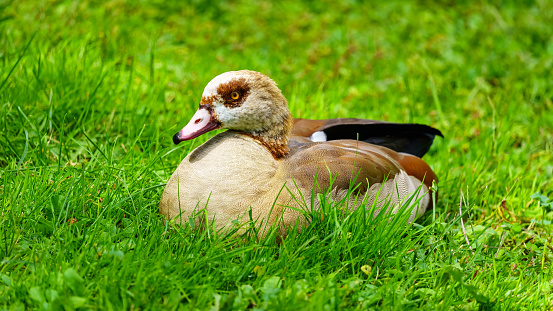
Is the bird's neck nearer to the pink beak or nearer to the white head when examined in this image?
the white head

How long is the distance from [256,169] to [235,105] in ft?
1.09

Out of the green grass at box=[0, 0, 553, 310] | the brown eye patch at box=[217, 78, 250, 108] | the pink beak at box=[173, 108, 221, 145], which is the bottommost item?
the green grass at box=[0, 0, 553, 310]

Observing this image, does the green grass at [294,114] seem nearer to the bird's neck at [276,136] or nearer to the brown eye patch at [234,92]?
the bird's neck at [276,136]

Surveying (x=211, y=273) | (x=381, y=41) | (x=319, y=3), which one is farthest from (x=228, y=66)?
(x=211, y=273)

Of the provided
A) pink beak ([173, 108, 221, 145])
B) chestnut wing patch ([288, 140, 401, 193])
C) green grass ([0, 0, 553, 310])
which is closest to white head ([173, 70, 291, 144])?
pink beak ([173, 108, 221, 145])

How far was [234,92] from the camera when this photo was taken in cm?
280

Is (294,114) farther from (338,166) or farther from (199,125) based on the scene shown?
(199,125)

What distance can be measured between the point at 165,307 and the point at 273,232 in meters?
0.63

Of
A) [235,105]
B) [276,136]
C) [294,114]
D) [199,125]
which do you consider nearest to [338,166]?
[276,136]

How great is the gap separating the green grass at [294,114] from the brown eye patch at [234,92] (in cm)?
65

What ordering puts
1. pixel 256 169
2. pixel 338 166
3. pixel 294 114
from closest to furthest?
pixel 256 169 → pixel 338 166 → pixel 294 114

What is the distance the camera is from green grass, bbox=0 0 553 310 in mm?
2361

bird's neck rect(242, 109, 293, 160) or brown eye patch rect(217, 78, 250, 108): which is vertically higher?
brown eye patch rect(217, 78, 250, 108)

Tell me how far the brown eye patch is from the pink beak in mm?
105
